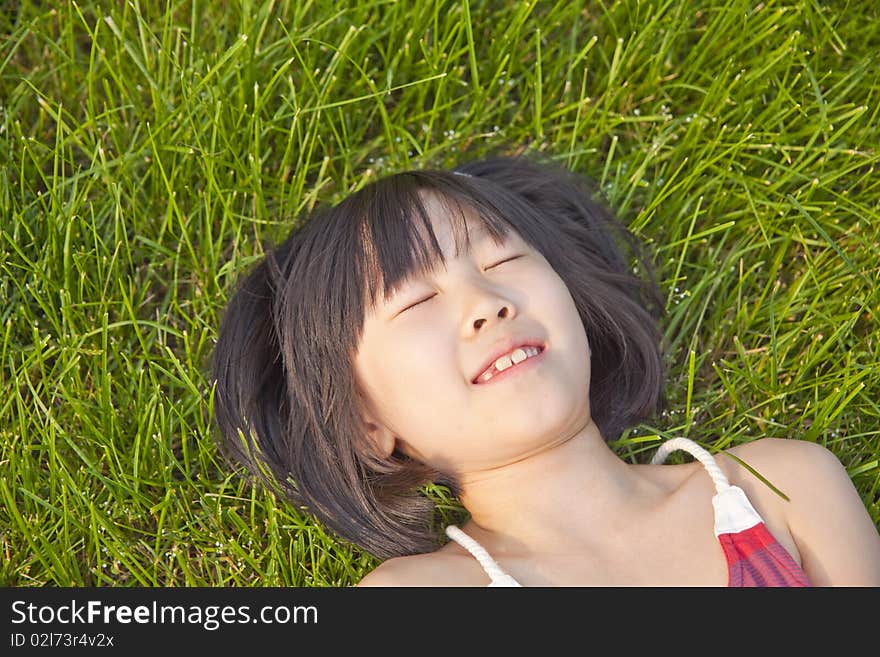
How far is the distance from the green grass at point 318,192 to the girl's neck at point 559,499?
402 millimetres

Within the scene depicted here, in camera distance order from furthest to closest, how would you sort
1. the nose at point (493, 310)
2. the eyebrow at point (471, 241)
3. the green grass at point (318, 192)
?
the green grass at point (318, 192)
the eyebrow at point (471, 241)
the nose at point (493, 310)

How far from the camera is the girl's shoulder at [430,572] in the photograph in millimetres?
2279

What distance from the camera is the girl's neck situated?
239cm

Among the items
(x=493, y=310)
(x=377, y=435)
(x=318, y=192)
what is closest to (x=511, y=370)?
(x=493, y=310)

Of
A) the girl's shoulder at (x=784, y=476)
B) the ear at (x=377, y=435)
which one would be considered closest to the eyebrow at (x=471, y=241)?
the ear at (x=377, y=435)

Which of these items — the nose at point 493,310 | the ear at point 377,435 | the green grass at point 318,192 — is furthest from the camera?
the green grass at point 318,192

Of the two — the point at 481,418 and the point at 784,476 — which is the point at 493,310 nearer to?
the point at 481,418

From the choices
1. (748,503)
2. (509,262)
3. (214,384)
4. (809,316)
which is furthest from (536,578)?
(809,316)

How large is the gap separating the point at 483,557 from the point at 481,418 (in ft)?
1.02

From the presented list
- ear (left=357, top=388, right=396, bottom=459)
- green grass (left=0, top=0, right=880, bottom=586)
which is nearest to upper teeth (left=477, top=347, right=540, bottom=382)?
ear (left=357, top=388, right=396, bottom=459)

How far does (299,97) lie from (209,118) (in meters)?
0.28

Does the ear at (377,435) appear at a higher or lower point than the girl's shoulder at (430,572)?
higher

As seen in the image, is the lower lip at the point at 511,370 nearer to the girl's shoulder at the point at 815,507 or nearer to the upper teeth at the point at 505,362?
the upper teeth at the point at 505,362

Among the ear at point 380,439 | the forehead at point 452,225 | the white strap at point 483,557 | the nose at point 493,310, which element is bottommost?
the white strap at point 483,557
